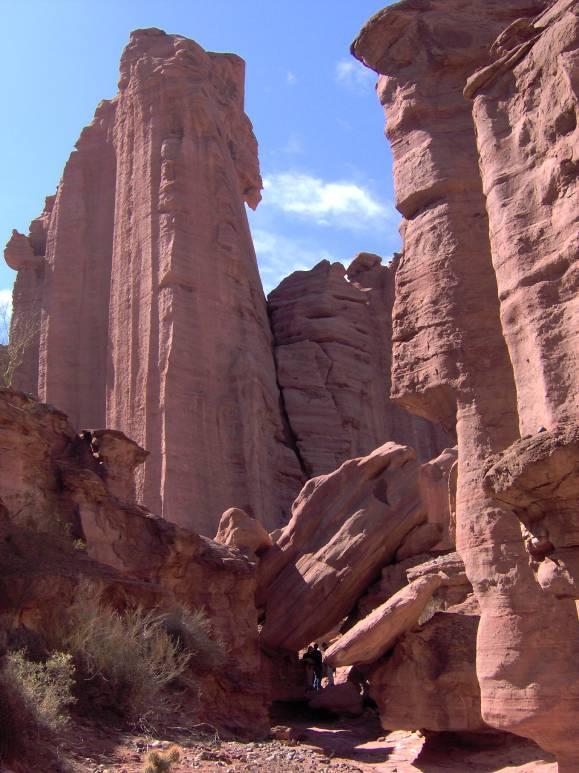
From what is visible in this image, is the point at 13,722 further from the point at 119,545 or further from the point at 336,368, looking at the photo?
the point at 336,368

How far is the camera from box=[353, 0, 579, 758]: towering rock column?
28.6 ft

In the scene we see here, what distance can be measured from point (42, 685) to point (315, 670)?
1446 centimetres

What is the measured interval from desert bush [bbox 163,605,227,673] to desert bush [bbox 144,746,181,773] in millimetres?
4636

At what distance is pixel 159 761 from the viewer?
720 centimetres

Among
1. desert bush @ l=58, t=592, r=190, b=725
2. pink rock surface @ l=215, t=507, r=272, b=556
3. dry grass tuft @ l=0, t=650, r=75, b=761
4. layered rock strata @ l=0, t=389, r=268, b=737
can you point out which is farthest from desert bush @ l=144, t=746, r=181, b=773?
pink rock surface @ l=215, t=507, r=272, b=556

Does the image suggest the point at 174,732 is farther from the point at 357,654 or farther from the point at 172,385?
the point at 172,385

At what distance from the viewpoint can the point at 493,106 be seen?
8.55 metres

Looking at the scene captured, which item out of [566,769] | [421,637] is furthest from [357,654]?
[566,769]

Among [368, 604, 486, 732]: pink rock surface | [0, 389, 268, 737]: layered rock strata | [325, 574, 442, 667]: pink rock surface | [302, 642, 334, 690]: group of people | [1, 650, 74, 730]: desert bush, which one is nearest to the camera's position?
[1, 650, 74, 730]: desert bush

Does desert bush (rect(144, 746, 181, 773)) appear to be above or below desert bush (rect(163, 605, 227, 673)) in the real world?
below

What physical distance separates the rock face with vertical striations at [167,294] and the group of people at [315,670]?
587 centimetres

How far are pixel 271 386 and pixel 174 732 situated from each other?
2155cm

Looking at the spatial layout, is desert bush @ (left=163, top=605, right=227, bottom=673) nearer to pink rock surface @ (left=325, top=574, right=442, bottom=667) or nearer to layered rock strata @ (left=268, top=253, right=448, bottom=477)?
pink rock surface @ (left=325, top=574, right=442, bottom=667)

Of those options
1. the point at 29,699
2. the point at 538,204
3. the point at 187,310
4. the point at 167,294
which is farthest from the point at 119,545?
the point at 167,294
